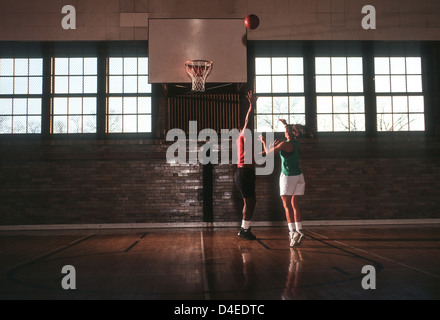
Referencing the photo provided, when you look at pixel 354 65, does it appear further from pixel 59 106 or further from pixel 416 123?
pixel 59 106

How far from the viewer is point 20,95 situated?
30.1ft

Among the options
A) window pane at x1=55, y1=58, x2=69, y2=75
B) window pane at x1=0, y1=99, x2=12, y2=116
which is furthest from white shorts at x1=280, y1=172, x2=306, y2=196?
window pane at x1=0, y1=99, x2=12, y2=116

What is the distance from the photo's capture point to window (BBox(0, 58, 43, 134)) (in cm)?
912

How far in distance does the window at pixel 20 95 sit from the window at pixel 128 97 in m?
1.61

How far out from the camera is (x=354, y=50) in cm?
948

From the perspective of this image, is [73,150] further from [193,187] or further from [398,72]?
[398,72]

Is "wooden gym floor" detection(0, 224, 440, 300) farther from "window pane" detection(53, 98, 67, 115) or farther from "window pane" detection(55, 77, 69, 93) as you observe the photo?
"window pane" detection(55, 77, 69, 93)

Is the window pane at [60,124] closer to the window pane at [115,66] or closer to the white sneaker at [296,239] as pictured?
the window pane at [115,66]

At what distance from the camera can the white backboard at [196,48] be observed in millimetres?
8133

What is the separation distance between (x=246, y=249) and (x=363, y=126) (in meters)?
5.06

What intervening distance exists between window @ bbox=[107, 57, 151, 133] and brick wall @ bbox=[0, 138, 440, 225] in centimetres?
48

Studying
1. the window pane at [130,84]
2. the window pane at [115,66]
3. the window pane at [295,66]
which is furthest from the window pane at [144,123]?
the window pane at [295,66]

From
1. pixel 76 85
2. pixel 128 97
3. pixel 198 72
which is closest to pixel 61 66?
pixel 76 85

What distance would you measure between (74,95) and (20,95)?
3.96 feet
